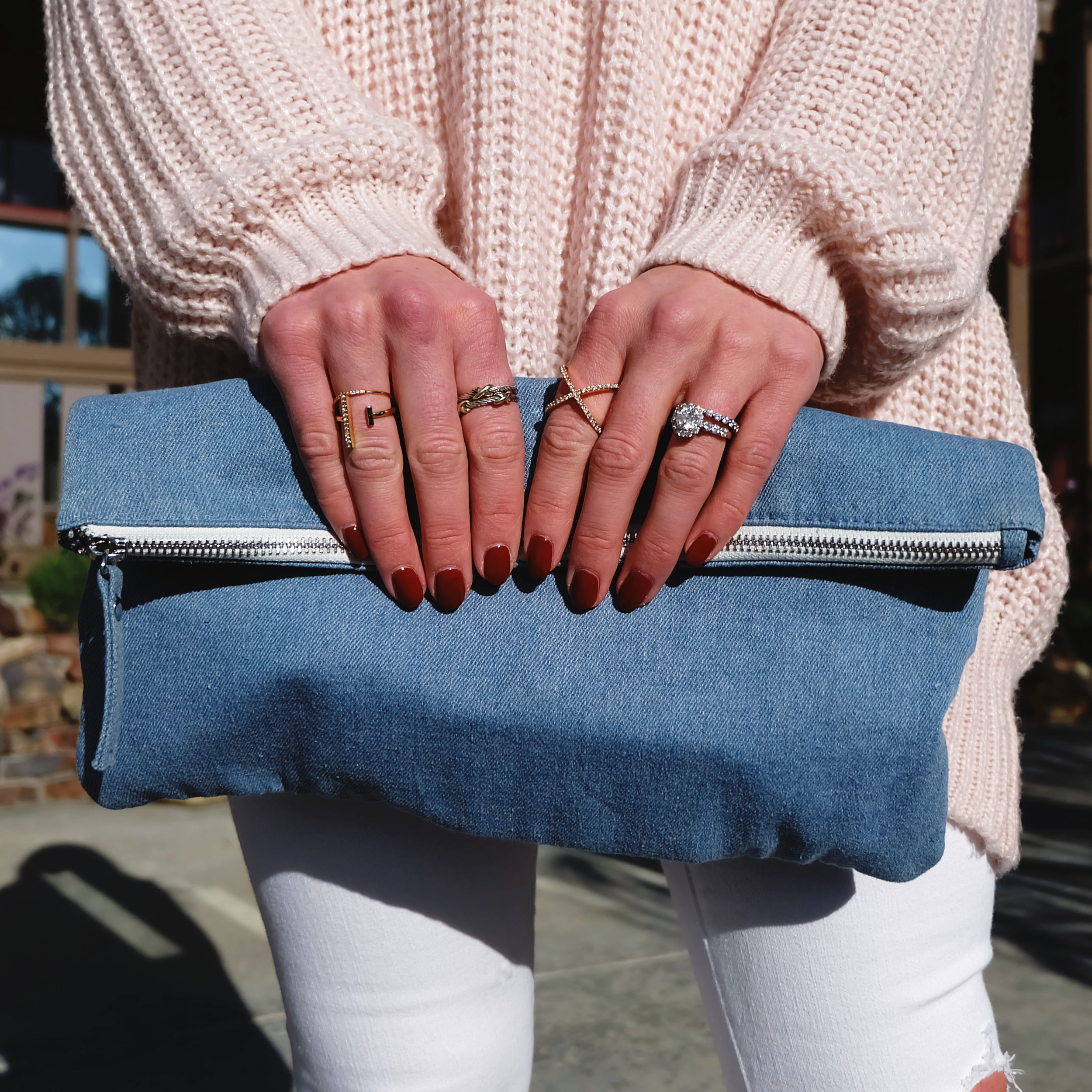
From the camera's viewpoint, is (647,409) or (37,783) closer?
(647,409)

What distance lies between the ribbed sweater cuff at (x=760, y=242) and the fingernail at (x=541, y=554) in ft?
0.79

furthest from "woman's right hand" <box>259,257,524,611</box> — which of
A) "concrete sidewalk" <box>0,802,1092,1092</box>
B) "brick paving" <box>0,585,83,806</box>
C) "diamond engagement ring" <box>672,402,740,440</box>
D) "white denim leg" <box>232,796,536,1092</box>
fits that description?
"brick paving" <box>0,585,83,806</box>

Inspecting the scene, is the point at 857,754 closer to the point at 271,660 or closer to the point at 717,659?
the point at 717,659

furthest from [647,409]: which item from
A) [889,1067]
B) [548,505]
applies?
[889,1067]

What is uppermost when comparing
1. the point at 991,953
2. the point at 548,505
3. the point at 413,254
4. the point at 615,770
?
the point at 413,254

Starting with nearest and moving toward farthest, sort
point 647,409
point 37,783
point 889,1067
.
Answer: point 647,409 → point 889,1067 → point 37,783

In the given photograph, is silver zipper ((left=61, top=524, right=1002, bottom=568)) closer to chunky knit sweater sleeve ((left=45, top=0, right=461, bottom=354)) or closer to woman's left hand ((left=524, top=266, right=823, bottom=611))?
woman's left hand ((left=524, top=266, right=823, bottom=611))

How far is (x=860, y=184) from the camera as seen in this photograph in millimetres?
815

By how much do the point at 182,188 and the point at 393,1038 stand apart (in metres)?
0.79

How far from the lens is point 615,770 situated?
778 millimetres

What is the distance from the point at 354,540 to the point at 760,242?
1.34 ft

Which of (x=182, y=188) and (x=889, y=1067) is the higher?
(x=182, y=188)

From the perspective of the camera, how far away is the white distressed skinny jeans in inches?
34.5

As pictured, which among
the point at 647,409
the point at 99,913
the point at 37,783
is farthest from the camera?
the point at 37,783
